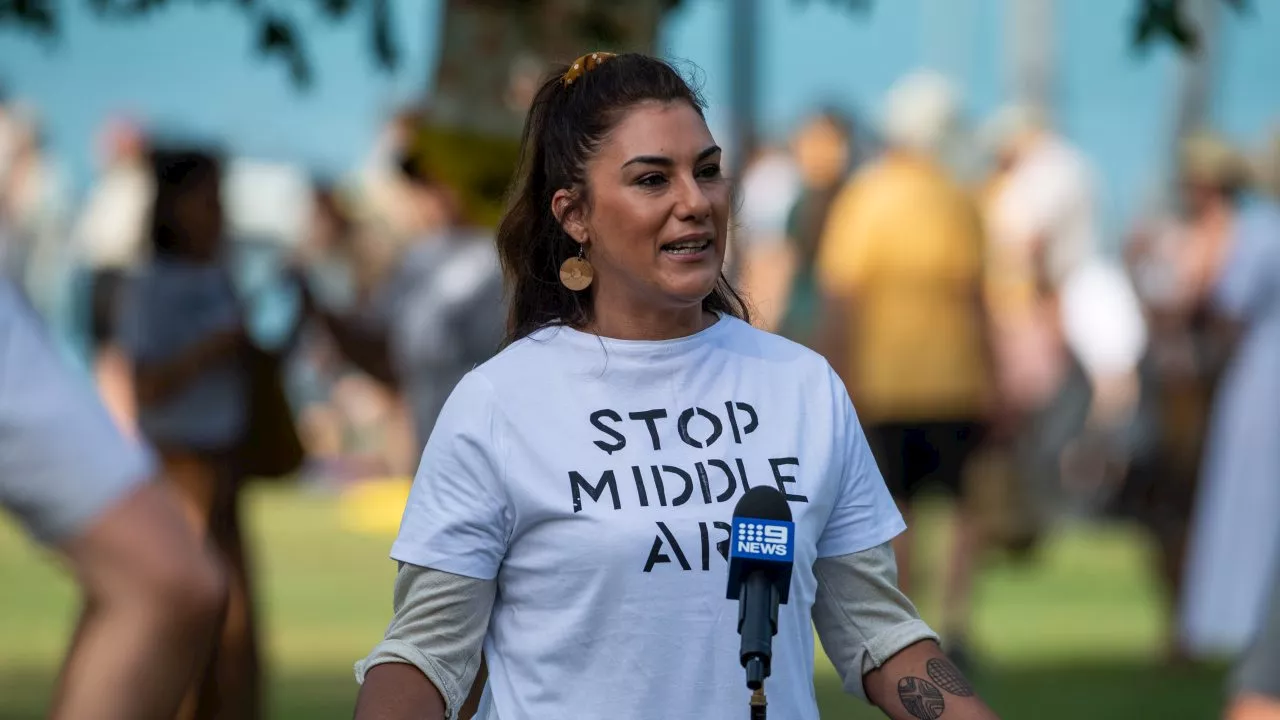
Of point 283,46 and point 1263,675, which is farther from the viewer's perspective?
point 283,46

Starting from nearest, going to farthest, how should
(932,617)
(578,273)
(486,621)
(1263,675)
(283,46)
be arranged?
(1263,675)
(486,621)
(578,273)
(283,46)
(932,617)

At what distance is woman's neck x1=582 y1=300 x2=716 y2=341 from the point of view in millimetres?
3801

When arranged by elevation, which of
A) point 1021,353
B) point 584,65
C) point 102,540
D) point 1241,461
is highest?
point 584,65

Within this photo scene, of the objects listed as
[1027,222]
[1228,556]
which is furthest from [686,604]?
[1027,222]

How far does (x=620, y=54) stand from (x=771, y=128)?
1903 centimetres

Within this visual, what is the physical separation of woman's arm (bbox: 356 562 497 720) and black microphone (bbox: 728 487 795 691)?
0.45 meters

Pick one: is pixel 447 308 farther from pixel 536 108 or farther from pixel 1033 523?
pixel 1033 523

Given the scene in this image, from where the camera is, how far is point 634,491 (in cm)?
360

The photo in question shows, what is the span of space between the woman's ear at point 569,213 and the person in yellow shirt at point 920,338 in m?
7.16

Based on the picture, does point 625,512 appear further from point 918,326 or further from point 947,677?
point 918,326

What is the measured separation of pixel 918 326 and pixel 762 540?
310 inches

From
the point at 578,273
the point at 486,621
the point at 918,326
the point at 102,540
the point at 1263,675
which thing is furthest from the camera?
the point at 918,326

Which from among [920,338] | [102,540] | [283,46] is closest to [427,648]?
[102,540]

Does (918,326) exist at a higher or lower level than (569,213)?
lower
